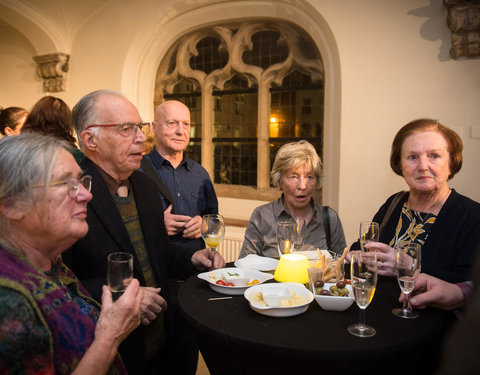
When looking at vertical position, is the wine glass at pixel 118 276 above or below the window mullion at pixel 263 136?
below

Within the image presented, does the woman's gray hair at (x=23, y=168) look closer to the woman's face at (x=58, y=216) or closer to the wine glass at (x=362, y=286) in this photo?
the woman's face at (x=58, y=216)

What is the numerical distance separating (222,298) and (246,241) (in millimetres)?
950

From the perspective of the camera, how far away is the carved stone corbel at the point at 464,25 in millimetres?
3318

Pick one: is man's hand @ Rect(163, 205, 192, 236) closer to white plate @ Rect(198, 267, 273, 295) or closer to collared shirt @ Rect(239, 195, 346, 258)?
collared shirt @ Rect(239, 195, 346, 258)

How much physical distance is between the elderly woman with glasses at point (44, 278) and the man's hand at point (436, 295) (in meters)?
1.04

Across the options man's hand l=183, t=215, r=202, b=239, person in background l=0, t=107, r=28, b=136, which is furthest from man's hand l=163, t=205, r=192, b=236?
person in background l=0, t=107, r=28, b=136

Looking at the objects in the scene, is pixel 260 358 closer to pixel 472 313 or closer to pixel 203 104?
pixel 472 313

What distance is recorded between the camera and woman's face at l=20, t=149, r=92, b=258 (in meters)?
1.23

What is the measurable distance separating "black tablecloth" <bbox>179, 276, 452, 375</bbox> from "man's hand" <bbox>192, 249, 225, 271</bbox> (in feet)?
1.33

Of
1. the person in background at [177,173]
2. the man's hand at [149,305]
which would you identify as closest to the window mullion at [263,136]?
the person in background at [177,173]

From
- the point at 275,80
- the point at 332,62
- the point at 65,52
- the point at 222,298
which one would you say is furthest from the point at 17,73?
the point at 222,298

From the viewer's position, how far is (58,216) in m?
1.26

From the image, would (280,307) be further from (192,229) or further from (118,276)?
(192,229)

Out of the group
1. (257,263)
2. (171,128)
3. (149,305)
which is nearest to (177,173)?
(171,128)
